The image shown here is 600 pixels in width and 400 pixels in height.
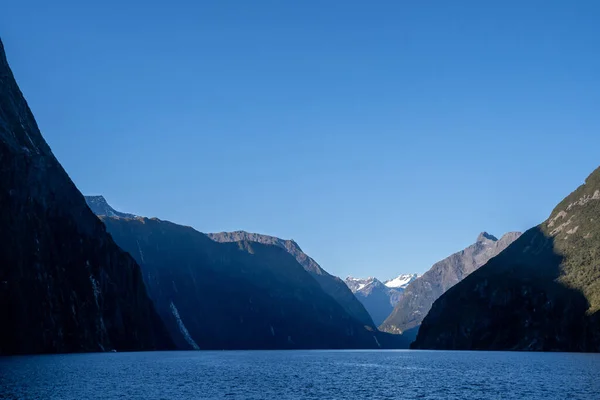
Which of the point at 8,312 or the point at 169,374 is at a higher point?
the point at 8,312

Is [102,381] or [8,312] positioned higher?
[8,312]

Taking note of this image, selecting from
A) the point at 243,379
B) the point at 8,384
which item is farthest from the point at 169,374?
the point at 8,384

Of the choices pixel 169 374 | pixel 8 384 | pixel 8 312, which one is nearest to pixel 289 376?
pixel 169 374

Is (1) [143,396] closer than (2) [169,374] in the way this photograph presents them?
Yes

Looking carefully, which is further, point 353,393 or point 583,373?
point 583,373

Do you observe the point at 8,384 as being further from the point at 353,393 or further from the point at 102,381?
the point at 353,393

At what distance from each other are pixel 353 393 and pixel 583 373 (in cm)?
5827

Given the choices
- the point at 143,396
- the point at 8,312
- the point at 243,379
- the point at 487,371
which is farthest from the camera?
the point at 8,312

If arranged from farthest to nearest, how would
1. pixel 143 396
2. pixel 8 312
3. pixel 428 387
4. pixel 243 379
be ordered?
pixel 8 312 < pixel 243 379 < pixel 428 387 < pixel 143 396

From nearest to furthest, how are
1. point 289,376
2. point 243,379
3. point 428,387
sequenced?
point 428,387
point 243,379
point 289,376

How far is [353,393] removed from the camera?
101438 millimetres

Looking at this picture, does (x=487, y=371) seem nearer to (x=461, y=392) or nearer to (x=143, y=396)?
(x=461, y=392)

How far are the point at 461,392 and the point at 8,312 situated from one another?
150400 millimetres

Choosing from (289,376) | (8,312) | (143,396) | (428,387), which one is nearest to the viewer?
(143,396)
